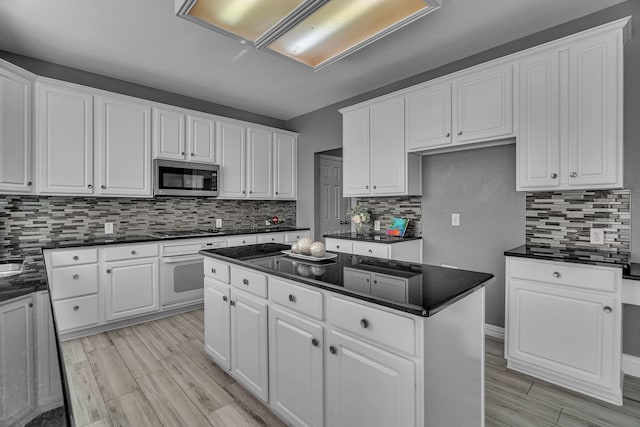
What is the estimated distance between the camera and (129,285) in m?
3.34

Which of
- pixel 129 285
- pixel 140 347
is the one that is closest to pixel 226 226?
pixel 129 285

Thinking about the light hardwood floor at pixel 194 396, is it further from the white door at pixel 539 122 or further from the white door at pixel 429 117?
the white door at pixel 429 117

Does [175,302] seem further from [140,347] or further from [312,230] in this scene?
[312,230]

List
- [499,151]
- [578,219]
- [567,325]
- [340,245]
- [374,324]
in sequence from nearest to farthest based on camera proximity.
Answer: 1. [374,324]
2. [567,325]
3. [578,219]
4. [499,151]
5. [340,245]

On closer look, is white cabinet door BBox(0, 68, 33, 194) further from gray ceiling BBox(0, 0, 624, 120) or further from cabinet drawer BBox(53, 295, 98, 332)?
cabinet drawer BBox(53, 295, 98, 332)

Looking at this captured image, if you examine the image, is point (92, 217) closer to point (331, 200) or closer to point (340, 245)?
point (340, 245)

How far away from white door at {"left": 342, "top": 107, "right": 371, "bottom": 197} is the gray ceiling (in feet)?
1.46

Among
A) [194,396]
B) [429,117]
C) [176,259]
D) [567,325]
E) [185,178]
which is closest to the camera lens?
[194,396]

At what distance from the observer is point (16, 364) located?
62cm

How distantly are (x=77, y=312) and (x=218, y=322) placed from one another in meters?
1.76

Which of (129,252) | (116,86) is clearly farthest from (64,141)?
(129,252)

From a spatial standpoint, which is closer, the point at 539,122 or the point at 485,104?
the point at 539,122

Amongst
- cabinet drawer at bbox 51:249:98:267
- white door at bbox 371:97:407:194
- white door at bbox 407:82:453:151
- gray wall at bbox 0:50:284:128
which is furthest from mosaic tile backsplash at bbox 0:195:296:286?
white door at bbox 407:82:453:151

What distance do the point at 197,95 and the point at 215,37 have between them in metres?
1.67
